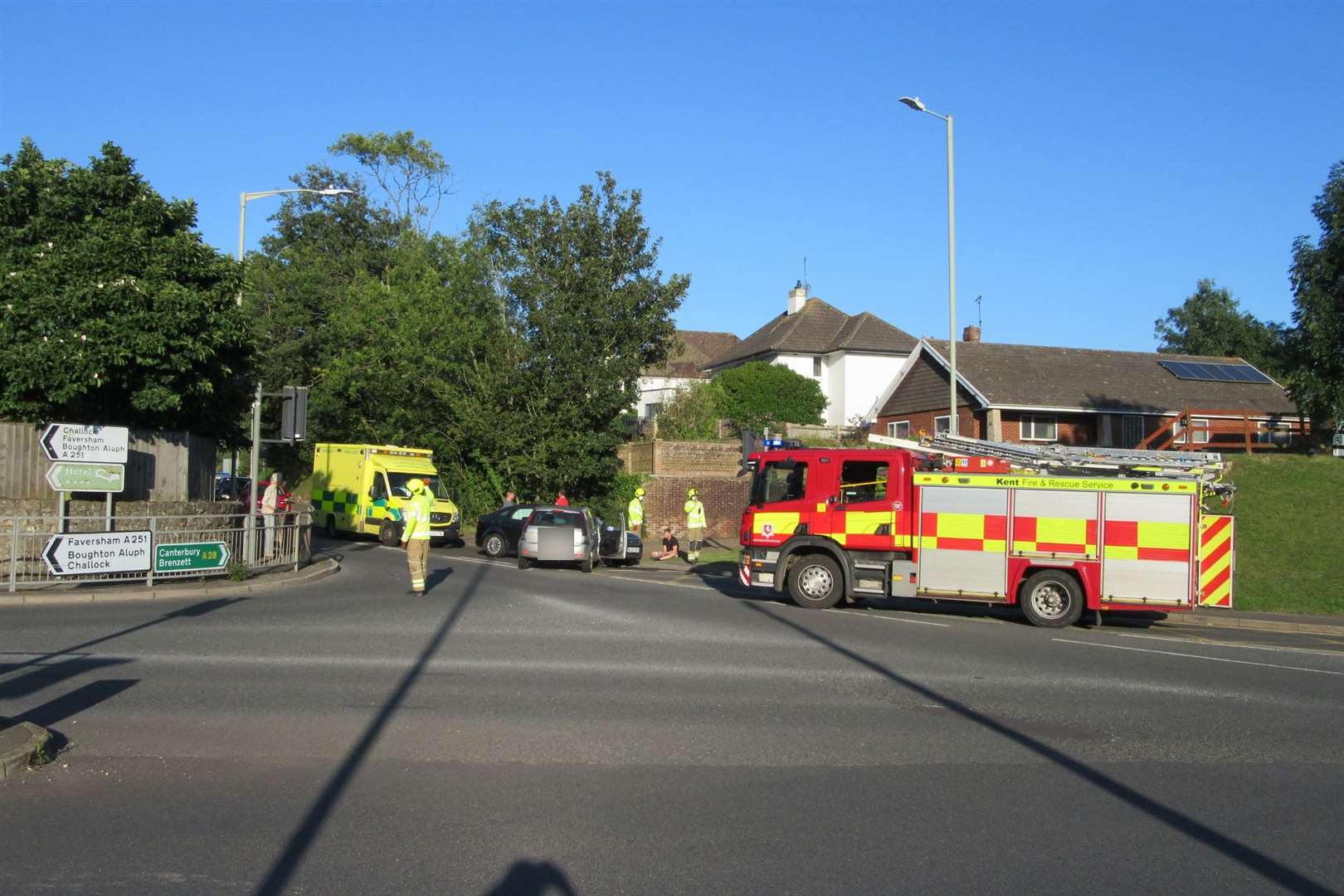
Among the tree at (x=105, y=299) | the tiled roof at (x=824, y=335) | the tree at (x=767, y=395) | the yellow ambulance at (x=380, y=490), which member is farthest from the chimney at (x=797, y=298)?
the tree at (x=105, y=299)

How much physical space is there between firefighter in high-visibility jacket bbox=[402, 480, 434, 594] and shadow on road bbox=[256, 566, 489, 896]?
540 cm

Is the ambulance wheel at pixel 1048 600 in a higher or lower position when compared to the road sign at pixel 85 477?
lower

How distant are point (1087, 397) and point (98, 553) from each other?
29.2 metres

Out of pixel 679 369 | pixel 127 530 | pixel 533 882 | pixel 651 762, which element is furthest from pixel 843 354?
pixel 533 882

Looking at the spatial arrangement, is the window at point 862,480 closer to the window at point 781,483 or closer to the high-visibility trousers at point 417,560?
the window at point 781,483

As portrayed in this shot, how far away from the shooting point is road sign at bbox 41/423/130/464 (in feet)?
53.7

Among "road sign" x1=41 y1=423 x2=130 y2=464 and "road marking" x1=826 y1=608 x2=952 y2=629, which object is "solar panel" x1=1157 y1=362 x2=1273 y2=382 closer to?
"road marking" x1=826 y1=608 x2=952 y2=629

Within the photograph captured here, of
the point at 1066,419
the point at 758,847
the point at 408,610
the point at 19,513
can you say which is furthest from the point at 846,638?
the point at 1066,419

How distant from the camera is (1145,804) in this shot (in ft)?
21.6

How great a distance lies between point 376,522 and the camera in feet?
101

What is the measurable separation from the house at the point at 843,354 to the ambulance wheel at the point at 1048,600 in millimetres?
31067

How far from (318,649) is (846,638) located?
20.3ft

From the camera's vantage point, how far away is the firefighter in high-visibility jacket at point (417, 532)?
661 inches

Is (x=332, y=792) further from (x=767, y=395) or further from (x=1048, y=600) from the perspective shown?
(x=767, y=395)
